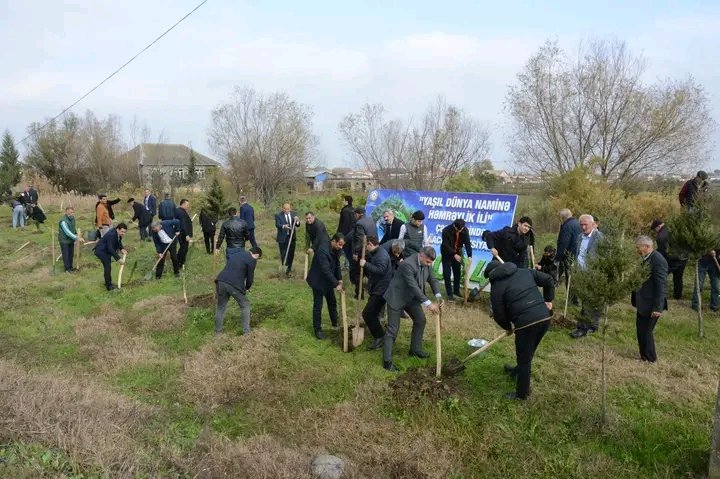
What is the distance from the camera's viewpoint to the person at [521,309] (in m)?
5.38

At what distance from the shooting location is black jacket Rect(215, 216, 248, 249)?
31.9ft

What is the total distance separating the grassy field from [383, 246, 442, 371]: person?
46 centimetres

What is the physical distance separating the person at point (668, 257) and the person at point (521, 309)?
199 inches

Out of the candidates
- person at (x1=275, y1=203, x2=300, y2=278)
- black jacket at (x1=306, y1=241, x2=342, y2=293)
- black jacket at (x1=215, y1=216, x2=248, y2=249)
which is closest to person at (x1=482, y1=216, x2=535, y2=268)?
black jacket at (x1=306, y1=241, x2=342, y2=293)

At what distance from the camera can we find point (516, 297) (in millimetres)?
5414

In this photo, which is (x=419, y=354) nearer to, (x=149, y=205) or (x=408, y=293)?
(x=408, y=293)

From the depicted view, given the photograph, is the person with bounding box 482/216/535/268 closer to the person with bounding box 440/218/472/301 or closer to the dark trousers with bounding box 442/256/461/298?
Result: the person with bounding box 440/218/472/301

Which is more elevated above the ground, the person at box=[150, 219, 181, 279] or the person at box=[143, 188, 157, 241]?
the person at box=[143, 188, 157, 241]

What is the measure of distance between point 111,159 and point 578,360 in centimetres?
4158

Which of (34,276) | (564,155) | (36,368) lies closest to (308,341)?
(36,368)

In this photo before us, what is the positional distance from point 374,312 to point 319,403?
1754 mm

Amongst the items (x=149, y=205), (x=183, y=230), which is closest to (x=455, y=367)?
(x=183, y=230)

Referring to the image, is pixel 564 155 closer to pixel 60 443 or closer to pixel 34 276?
pixel 34 276

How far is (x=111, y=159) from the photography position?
40.0 metres
